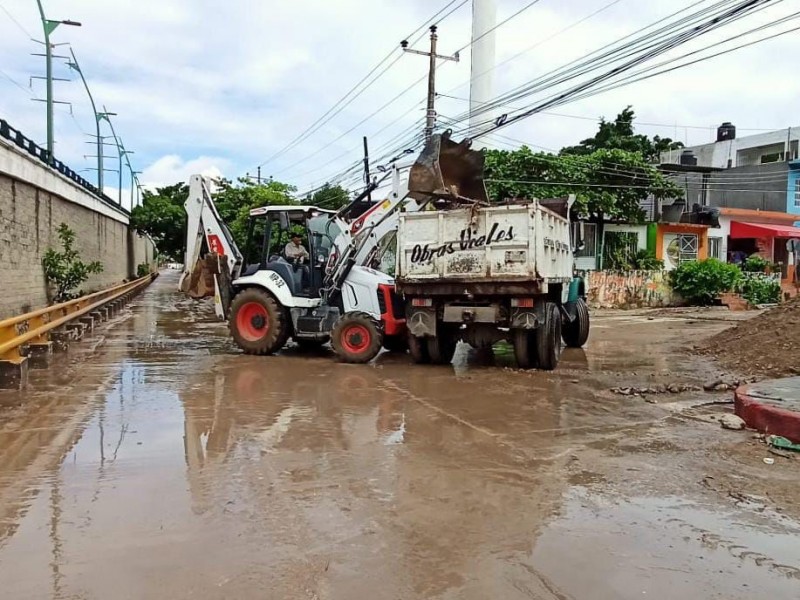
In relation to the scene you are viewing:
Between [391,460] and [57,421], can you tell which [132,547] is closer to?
[391,460]

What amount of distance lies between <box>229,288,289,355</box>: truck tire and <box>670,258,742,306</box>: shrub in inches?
786

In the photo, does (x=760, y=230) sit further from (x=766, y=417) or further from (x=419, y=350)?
(x=766, y=417)

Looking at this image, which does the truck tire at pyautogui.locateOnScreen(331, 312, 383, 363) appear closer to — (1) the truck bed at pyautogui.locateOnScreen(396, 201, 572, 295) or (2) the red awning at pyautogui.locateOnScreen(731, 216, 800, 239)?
(1) the truck bed at pyautogui.locateOnScreen(396, 201, 572, 295)

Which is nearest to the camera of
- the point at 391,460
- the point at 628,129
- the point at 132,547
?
the point at 132,547

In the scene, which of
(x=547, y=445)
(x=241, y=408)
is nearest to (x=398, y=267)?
(x=241, y=408)

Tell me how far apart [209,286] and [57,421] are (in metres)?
6.68

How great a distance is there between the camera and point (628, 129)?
43.1 meters

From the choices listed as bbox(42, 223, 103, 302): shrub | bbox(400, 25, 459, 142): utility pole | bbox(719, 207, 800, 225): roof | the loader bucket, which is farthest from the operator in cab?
bbox(719, 207, 800, 225): roof

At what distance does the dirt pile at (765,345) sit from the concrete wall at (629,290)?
1301cm

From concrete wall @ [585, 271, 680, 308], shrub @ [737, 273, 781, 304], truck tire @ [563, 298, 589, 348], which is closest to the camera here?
truck tire @ [563, 298, 589, 348]

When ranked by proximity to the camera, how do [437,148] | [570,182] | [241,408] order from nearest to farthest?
1. [241,408]
2. [437,148]
3. [570,182]

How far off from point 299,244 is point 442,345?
132 inches

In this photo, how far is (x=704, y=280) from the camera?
27422 millimetres

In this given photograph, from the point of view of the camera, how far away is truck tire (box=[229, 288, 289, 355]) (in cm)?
1263
